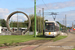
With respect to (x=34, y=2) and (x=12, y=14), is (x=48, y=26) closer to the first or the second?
(x=34, y=2)

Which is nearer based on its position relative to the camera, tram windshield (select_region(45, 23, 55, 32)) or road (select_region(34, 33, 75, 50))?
road (select_region(34, 33, 75, 50))

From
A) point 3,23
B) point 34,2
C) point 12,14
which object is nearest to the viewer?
point 34,2

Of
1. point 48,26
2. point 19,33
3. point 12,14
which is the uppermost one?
point 12,14

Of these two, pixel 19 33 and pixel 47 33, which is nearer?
pixel 47 33

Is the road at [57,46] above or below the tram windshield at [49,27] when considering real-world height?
below

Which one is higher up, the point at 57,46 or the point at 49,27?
the point at 49,27

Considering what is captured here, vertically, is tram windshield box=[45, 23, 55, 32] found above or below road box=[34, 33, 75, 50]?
above

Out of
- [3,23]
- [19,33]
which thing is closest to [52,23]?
[19,33]

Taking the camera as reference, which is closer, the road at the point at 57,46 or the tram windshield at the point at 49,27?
the road at the point at 57,46

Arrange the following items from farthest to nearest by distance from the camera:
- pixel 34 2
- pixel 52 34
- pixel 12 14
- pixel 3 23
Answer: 1. pixel 3 23
2. pixel 12 14
3. pixel 34 2
4. pixel 52 34

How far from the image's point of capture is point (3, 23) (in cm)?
13062

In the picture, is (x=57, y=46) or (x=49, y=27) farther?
(x=49, y=27)

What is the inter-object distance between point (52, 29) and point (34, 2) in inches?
283

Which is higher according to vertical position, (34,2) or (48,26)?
(34,2)
